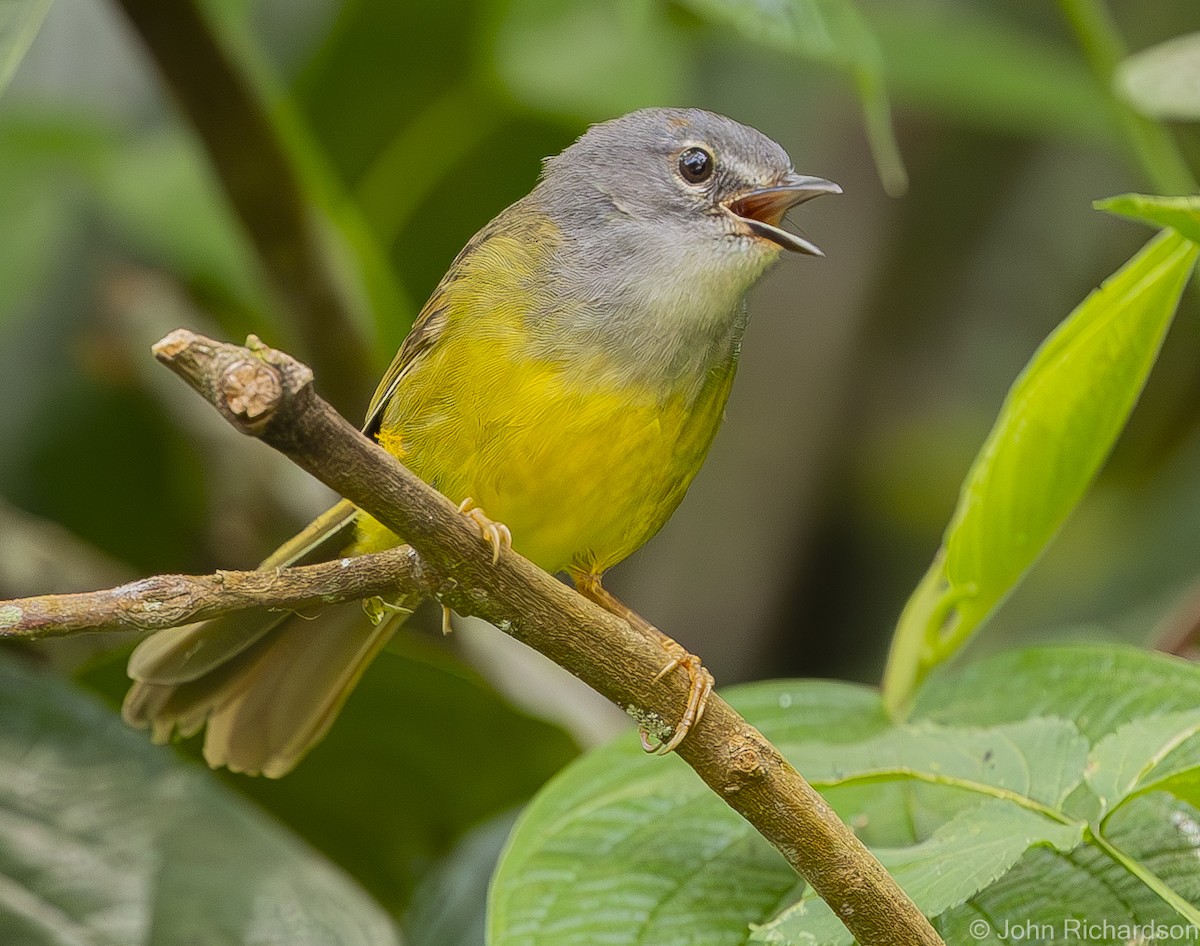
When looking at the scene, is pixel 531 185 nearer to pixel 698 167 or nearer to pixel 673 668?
pixel 698 167

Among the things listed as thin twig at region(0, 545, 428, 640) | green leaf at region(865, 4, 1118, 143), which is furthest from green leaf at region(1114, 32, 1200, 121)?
green leaf at region(865, 4, 1118, 143)

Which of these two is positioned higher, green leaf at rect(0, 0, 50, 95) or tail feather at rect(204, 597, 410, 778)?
green leaf at rect(0, 0, 50, 95)

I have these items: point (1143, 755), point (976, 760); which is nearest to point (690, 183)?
point (976, 760)

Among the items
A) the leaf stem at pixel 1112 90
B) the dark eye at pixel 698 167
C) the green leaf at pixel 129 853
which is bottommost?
the green leaf at pixel 129 853

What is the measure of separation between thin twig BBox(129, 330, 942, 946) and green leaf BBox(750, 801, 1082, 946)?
62mm

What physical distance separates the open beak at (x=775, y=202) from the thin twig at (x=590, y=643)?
0.92 m

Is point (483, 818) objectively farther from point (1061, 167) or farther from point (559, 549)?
point (1061, 167)

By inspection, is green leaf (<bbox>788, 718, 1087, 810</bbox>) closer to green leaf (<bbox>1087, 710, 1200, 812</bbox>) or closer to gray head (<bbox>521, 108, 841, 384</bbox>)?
green leaf (<bbox>1087, 710, 1200, 812</bbox>)

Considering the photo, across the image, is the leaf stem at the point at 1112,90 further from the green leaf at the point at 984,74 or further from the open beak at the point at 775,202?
the green leaf at the point at 984,74

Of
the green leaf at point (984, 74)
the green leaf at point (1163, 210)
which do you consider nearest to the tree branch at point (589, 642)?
the green leaf at point (1163, 210)

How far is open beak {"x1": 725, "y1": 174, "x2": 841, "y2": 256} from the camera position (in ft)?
7.11

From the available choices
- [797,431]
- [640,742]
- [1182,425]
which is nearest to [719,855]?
[640,742]

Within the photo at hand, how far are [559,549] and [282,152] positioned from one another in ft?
3.17

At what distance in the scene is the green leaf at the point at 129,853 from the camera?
6.60 ft
